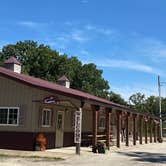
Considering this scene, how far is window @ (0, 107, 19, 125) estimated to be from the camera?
21141 millimetres

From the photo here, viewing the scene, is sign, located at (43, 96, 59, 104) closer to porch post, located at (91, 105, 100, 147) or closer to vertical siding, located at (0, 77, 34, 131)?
vertical siding, located at (0, 77, 34, 131)

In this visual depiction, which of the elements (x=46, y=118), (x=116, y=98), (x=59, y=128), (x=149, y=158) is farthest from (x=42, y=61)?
(x=149, y=158)

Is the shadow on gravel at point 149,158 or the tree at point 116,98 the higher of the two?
the tree at point 116,98

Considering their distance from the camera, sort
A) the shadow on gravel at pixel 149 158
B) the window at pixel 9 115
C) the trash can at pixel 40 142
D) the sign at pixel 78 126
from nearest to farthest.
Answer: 1. the shadow on gravel at pixel 149 158
2. the sign at pixel 78 126
3. the trash can at pixel 40 142
4. the window at pixel 9 115

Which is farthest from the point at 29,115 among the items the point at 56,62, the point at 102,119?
the point at 56,62

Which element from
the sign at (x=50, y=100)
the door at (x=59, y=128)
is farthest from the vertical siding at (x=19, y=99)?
the door at (x=59, y=128)

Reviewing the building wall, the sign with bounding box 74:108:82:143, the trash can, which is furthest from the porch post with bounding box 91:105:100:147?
the trash can

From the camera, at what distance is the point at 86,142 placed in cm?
2794

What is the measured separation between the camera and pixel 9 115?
840 inches

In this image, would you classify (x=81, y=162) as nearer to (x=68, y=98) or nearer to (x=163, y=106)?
(x=68, y=98)

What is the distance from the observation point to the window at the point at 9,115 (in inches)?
832

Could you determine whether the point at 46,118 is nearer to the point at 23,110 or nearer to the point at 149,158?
the point at 23,110

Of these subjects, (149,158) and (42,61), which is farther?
(42,61)

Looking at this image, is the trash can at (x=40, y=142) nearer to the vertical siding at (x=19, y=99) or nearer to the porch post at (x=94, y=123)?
the vertical siding at (x=19, y=99)
